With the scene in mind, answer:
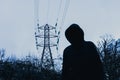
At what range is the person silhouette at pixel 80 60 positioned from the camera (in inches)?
190

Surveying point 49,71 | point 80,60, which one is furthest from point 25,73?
point 80,60

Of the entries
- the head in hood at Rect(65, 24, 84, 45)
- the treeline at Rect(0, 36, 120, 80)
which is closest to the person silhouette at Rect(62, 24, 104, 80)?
the head in hood at Rect(65, 24, 84, 45)

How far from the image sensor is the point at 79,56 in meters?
4.94

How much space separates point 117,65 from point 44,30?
11.0m

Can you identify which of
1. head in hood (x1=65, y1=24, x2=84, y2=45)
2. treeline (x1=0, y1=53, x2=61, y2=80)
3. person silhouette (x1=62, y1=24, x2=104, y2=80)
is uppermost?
head in hood (x1=65, y1=24, x2=84, y2=45)

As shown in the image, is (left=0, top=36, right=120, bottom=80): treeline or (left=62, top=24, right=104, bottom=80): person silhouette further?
(left=0, top=36, right=120, bottom=80): treeline

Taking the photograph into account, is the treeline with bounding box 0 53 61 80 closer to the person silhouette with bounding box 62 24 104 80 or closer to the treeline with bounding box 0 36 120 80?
the treeline with bounding box 0 36 120 80

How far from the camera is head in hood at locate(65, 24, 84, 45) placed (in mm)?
4891

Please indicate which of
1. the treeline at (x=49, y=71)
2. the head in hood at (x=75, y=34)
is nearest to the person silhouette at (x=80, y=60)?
the head in hood at (x=75, y=34)

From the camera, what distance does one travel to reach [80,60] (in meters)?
4.90

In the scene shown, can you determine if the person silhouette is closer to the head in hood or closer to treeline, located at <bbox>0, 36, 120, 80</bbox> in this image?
the head in hood

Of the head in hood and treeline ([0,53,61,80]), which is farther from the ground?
the head in hood

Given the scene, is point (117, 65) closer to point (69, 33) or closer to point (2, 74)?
point (2, 74)

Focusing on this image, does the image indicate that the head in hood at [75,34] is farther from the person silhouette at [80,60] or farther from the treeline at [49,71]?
the treeline at [49,71]
